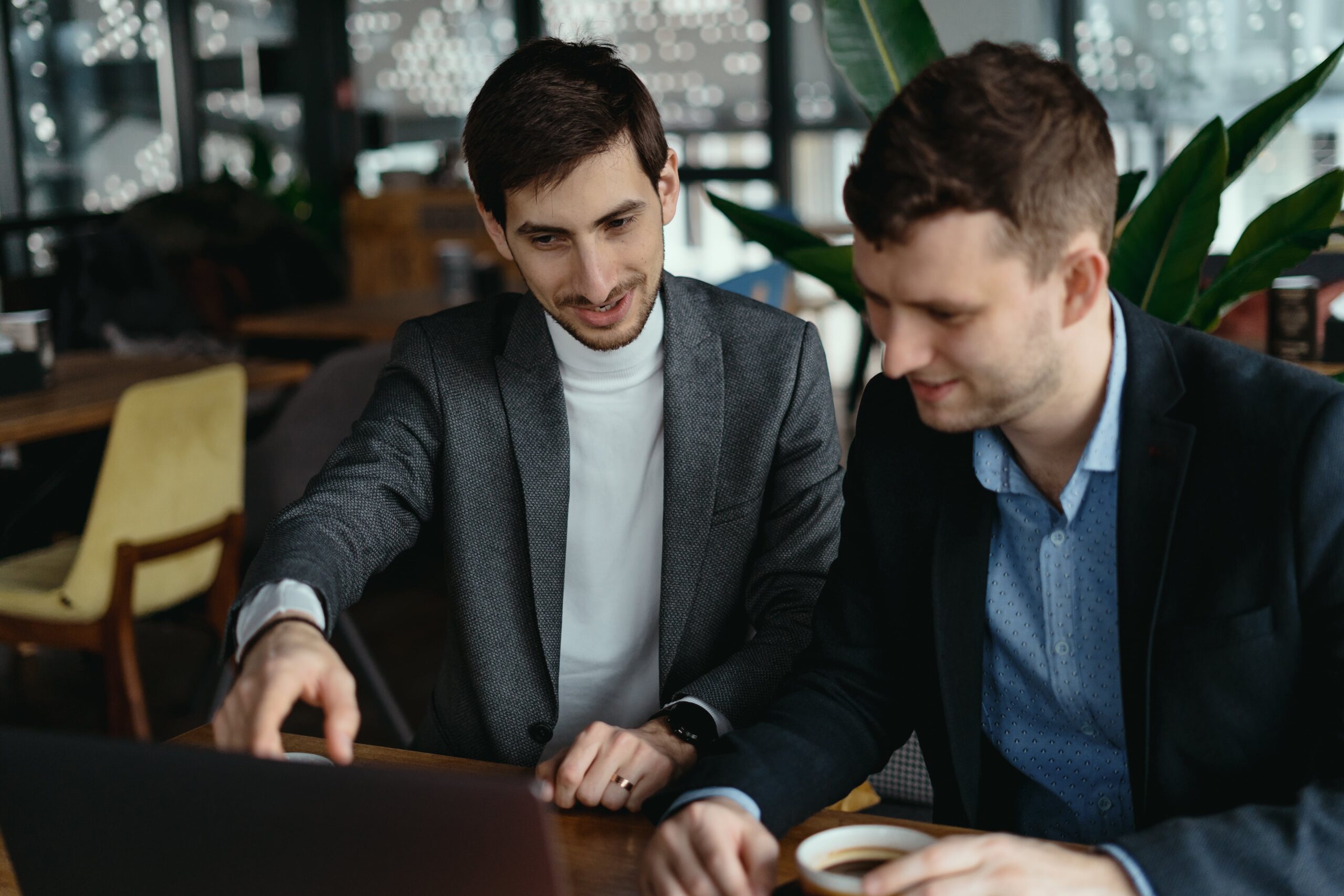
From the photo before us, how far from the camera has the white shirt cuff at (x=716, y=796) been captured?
1080 mm

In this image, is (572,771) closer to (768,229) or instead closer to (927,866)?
(927,866)

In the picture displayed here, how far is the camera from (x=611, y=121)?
146 centimetres

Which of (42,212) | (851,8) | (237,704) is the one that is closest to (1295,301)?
(851,8)

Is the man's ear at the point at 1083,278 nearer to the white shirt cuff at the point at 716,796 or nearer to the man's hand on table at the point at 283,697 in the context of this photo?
the white shirt cuff at the point at 716,796

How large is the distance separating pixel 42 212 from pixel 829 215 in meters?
4.32

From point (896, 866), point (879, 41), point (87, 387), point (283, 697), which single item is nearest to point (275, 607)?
point (283, 697)

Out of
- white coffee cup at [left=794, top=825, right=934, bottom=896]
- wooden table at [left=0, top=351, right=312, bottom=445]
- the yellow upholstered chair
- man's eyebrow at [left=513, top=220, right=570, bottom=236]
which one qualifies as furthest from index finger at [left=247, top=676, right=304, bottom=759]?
wooden table at [left=0, top=351, right=312, bottom=445]

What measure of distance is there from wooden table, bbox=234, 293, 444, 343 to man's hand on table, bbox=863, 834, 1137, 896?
3637mm

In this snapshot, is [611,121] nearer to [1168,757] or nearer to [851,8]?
[851,8]

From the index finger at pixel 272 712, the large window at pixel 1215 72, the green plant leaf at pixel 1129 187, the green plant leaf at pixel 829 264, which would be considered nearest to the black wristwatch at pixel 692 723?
the index finger at pixel 272 712

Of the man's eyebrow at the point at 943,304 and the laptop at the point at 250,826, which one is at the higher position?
the man's eyebrow at the point at 943,304

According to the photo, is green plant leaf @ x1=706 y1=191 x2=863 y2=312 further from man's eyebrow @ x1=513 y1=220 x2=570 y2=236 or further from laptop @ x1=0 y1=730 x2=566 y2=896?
laptop @ x1=0 y1=730 x2=566 y2=896

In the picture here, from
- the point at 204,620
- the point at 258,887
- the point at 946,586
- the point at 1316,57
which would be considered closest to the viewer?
the point at 258,887

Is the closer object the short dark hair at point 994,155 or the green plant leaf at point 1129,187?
the short dark hair at point 994,155
